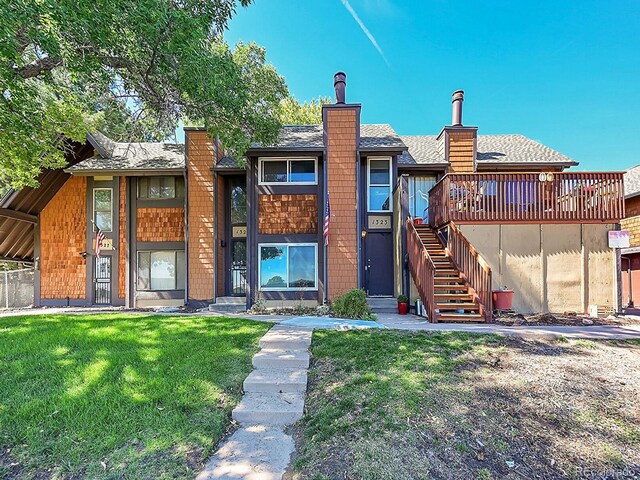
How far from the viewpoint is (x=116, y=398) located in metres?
3.55

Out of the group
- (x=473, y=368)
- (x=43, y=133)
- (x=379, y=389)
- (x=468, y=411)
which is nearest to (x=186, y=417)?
(x=379, y=389)

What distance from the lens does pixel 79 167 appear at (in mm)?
10977

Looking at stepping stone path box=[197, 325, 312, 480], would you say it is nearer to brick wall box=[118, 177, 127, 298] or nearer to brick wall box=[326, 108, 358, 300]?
brick wall box=[326, 108, 358, 300]

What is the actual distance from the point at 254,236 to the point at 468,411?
8.24 metres

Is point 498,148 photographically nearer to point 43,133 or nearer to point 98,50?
point 98,50

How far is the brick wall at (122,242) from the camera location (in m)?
11.5

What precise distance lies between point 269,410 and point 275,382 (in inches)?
20.4

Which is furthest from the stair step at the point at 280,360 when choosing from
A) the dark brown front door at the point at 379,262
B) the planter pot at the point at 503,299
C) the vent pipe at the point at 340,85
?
the vent pipe at the point at 340,85

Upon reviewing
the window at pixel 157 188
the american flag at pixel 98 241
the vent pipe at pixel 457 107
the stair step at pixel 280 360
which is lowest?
the stair step at pixel 280 360

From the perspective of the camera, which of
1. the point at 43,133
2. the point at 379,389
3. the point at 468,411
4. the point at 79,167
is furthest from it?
the point at 79,167

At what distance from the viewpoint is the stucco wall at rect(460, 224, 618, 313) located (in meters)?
8.27

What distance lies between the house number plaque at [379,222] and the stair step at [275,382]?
7.11 metres

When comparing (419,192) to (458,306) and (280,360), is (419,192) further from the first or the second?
(280,360)

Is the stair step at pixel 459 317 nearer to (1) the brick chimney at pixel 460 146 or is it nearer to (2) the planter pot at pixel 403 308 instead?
(2) the planter pot at pixel 403 308
